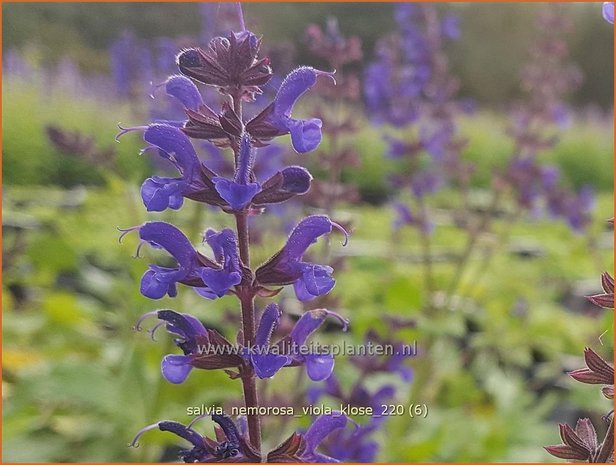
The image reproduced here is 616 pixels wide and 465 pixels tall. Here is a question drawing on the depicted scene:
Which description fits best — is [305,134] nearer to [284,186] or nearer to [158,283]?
[284,186]

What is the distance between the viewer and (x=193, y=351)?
898mm

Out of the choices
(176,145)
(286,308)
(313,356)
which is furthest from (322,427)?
(286,308)

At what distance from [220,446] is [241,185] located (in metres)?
0.32

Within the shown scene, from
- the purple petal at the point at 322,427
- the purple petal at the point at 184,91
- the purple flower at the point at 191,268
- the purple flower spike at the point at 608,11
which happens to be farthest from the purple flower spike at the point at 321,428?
the purple flower spike at the point at 608,11

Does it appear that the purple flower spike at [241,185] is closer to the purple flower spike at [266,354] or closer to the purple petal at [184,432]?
the purple flower spike at [266,354]

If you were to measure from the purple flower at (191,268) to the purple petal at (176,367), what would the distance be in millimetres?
85

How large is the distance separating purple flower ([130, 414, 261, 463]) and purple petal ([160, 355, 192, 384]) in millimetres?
56

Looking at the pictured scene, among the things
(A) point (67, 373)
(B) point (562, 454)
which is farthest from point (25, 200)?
(B) point (562, 454)

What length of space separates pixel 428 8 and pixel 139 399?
1852 mm

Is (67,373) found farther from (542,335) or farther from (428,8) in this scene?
(542,335)

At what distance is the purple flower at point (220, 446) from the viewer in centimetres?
83

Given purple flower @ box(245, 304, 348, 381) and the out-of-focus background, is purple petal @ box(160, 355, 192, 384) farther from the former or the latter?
the out-of-focus background

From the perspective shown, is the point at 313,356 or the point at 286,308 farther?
the point at 286,308

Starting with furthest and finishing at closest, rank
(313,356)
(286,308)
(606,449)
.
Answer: (286,308) < (313,356) < (606,449)
